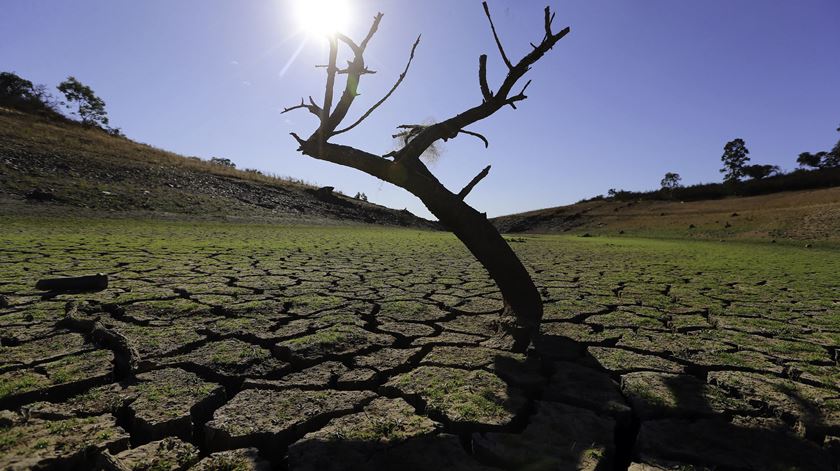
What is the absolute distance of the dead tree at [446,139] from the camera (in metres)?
2.37

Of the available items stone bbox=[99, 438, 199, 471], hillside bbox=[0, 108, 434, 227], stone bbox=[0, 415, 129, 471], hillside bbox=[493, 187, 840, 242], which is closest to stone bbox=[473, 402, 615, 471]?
stone bbox=[99, 438, 199, 471]

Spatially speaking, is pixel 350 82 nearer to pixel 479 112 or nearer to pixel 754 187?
pixel 479 112

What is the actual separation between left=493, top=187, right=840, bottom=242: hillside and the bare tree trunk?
1315 centimetres

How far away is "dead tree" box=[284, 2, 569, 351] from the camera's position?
2.37m

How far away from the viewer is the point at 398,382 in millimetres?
1910

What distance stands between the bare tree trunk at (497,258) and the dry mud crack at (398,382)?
5.3 inches

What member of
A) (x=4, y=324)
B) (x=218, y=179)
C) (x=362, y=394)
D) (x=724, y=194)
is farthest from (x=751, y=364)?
(x=724, y=194)

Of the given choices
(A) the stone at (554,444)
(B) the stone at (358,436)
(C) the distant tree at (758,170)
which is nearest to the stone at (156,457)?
(B) the stone at (358,436)

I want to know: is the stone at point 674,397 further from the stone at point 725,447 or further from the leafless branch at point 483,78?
the leafless branch at point 483,78

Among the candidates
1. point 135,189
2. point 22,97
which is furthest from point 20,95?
point 135,189

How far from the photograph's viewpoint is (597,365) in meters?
2.19

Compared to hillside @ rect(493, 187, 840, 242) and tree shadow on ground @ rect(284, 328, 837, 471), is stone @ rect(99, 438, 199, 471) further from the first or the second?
hillside @ rect(493, 187, 840, 242)

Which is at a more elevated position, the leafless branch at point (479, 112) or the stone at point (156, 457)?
the leafless branch at point (479, 112)

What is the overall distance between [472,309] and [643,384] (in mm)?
1567
